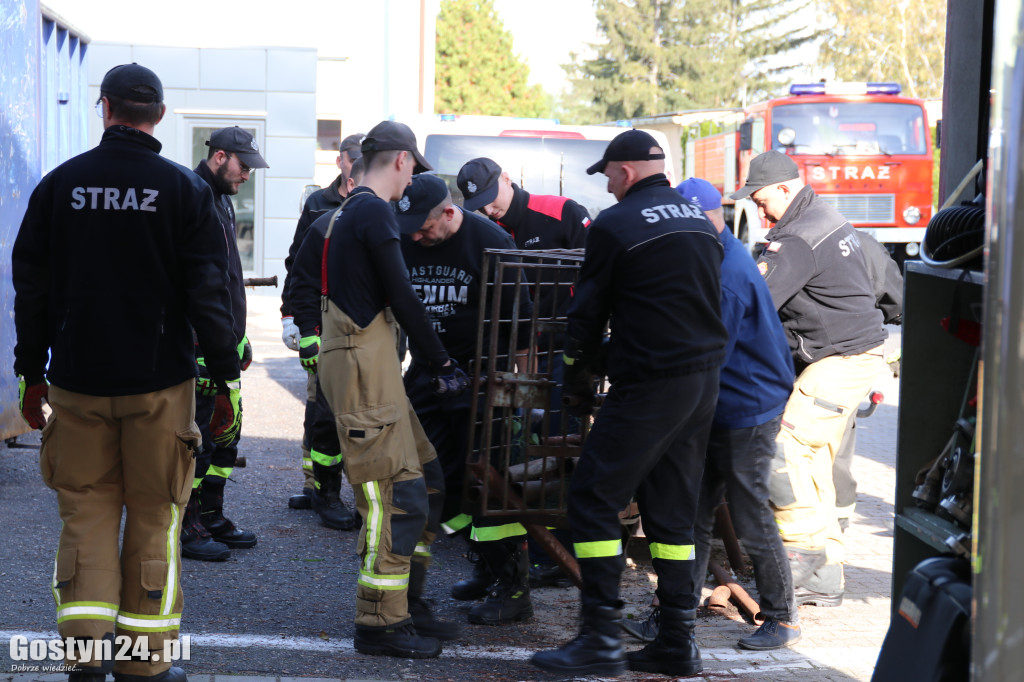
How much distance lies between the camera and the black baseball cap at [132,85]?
383 centimetres

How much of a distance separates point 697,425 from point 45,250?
7.90 feet

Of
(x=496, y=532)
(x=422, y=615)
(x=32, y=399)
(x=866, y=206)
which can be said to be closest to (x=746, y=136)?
(x=866, y=206)

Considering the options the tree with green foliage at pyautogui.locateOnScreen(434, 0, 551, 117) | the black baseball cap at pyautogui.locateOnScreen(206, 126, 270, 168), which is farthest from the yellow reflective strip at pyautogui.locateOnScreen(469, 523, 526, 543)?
the tree with green foliage at pyautogui.locateOnScreen(434, 0, 551, 117)

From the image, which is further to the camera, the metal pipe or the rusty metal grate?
the metal pipe

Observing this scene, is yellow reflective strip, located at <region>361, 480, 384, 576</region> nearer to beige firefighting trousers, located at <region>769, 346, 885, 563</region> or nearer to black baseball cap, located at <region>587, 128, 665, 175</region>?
black baseball cap, located at <region>587, 128, 665, 175</region>

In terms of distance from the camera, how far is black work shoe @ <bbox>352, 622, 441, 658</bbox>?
434 cm

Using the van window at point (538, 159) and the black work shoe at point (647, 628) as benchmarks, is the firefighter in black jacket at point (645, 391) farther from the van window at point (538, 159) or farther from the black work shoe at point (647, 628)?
the van window at point (538, 159)

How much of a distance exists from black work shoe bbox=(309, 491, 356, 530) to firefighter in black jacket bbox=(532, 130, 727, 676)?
7.57 feet

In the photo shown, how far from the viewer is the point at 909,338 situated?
3.14 m

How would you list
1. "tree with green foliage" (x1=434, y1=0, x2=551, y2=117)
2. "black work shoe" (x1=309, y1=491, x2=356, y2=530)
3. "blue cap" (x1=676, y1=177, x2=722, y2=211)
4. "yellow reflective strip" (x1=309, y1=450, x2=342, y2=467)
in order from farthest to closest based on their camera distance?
"tree with green foliage" (x1=434, y1=0, x2=551, y2=117) < "yellow reflective strip" (x1=309, y1=450, x2=342, y2=467) < "black work shoe" (x1=309, y1=491, x2=356, y2=530) < "blue cap" (x1=676, y1=177, x2=722, y2=211)

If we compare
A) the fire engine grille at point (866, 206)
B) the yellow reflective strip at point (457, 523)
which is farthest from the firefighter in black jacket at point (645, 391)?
the fire engine grille at point (866, 206)

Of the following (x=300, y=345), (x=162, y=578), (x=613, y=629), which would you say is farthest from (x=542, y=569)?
(x=162, y=578)

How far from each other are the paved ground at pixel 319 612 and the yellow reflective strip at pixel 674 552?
0.47 metres

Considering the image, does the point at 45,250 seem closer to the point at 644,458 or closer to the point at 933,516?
the point at 644,458
